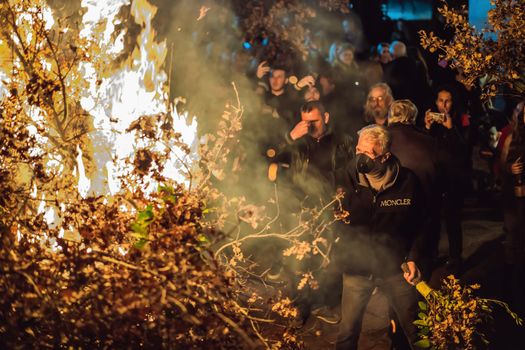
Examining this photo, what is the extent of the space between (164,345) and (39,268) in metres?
0.66

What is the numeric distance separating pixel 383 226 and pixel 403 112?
143 centimetres

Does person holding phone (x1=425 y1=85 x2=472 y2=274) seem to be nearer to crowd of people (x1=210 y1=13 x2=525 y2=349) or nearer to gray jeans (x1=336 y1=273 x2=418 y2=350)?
crowd of people (x1=210 y1=13 x2=525 y2=349)

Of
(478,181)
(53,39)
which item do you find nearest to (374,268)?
(53,39)

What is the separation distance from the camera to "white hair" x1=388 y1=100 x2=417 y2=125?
20.7 feet

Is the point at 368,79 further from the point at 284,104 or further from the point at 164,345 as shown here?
the point at 164,345

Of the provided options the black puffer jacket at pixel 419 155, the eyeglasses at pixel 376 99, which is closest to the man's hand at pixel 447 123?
the eyeglasses at pixel 376 99

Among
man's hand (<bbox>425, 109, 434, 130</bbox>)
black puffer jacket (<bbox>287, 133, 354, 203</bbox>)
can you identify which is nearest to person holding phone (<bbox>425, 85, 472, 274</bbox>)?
man's hand (<bbox>425, 109, 434, 130</bbox>)

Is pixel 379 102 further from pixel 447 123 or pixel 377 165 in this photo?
pixel 377 165

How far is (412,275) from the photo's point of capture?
5148 mm

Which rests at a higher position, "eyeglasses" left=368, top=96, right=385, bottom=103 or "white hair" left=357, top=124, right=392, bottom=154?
"eyeglasses" left=368, top=96, right=385, bottom=103

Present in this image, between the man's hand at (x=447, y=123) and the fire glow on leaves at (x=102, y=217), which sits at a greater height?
the man's hand at (x=447, y=123)

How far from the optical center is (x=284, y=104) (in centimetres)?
792

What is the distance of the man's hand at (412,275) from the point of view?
515 centimetres

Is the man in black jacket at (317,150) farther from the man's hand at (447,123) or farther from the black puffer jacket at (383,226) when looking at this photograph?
the man's hand at (447,123)
